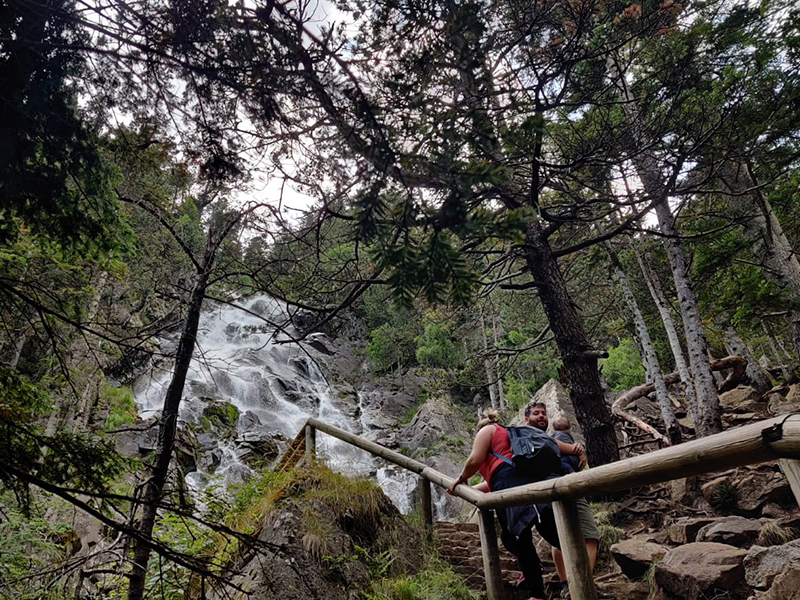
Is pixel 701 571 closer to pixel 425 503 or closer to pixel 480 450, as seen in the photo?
pixel 480 450

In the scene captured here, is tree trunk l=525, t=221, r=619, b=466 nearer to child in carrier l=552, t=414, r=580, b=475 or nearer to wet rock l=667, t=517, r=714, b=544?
wet rock l=667, t=517, r=714, b=544

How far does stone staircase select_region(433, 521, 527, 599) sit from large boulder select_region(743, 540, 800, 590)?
1.60 meters

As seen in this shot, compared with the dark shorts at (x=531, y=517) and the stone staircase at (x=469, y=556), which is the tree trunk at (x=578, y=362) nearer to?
the stone staircase at (x=469, y=556)

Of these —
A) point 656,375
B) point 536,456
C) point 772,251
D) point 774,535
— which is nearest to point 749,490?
point 774,535

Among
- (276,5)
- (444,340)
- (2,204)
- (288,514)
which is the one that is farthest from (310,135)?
(444,340)

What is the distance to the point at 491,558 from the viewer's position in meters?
3.23

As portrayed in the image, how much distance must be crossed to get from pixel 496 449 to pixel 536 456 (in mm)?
347

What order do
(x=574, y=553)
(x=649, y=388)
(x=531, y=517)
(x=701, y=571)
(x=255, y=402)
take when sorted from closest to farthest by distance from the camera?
(x=574, y=553)
(x=701, y=571)
(x=531, y=517)
(x=649, y=388)
(x=255, y=402)

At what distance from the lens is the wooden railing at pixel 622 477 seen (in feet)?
4.52

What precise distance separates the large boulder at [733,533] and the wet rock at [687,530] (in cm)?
18

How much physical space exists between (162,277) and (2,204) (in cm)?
121

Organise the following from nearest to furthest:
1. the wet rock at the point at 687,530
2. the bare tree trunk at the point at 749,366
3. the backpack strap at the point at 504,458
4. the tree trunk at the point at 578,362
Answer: the backpack strap at the point at 504,458, the wet rock at the point at 687,530, the tree trunk at the point at 578,362, the bare tree trunk at the point at 749,366

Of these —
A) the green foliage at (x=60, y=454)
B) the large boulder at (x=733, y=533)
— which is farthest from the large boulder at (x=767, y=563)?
the green foliage at (x=60, y=454)

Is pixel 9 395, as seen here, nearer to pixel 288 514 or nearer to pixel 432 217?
pixel 288 514
